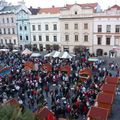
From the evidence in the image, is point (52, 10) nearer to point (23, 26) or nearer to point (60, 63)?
point (23, 26)

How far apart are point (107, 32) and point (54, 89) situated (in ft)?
63.4

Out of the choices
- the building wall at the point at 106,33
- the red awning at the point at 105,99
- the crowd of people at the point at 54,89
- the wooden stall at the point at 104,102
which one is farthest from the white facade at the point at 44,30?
the wooden stall at the point at 104,102

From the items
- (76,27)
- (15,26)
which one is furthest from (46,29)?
(15,26)

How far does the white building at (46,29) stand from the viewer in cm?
4462

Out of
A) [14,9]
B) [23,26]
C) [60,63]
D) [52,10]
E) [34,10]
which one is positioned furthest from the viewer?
[34,10]

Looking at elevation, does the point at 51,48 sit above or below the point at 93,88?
above

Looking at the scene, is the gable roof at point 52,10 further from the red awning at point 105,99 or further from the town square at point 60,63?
the red awning at point 105,99

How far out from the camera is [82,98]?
64.8 ft

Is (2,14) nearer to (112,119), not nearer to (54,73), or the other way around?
(54,73)

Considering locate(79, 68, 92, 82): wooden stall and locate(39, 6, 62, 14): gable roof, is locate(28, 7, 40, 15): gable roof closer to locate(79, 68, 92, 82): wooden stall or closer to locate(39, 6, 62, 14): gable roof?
locate(39, 6, 62, 14): gable roof

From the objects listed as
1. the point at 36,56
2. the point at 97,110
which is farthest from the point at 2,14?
the point at 97,110

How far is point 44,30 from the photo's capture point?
152ft

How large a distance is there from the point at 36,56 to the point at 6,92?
596 inches

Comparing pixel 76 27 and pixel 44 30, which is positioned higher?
pixel 76 27
